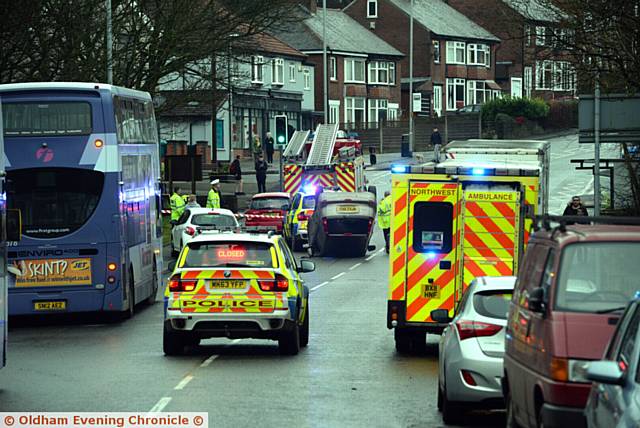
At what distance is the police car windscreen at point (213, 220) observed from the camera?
3869cm

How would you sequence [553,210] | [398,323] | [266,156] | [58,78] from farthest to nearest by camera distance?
1. [266,156]
2. [553,210]
3. [58,78]
4. [398,323]

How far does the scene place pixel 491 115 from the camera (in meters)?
98.2

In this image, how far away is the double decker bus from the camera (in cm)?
2362

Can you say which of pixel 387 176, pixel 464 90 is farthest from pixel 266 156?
pixel 464 90

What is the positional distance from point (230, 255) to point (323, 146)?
3287 cm

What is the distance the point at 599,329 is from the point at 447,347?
4.11 metres

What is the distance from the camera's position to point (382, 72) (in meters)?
110

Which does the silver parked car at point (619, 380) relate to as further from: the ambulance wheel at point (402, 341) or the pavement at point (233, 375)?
the ambulance wheel at point (402, 341)

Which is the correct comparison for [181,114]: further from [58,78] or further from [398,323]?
[398,323]

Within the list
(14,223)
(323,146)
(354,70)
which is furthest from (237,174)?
(354,70)

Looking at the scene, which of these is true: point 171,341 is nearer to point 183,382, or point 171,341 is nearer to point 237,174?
point 183,382

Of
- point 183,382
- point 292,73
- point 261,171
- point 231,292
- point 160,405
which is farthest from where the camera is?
point 292,73

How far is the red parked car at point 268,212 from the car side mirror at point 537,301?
33.6 meters

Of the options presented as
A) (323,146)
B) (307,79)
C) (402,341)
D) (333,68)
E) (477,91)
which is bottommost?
(402,341)
